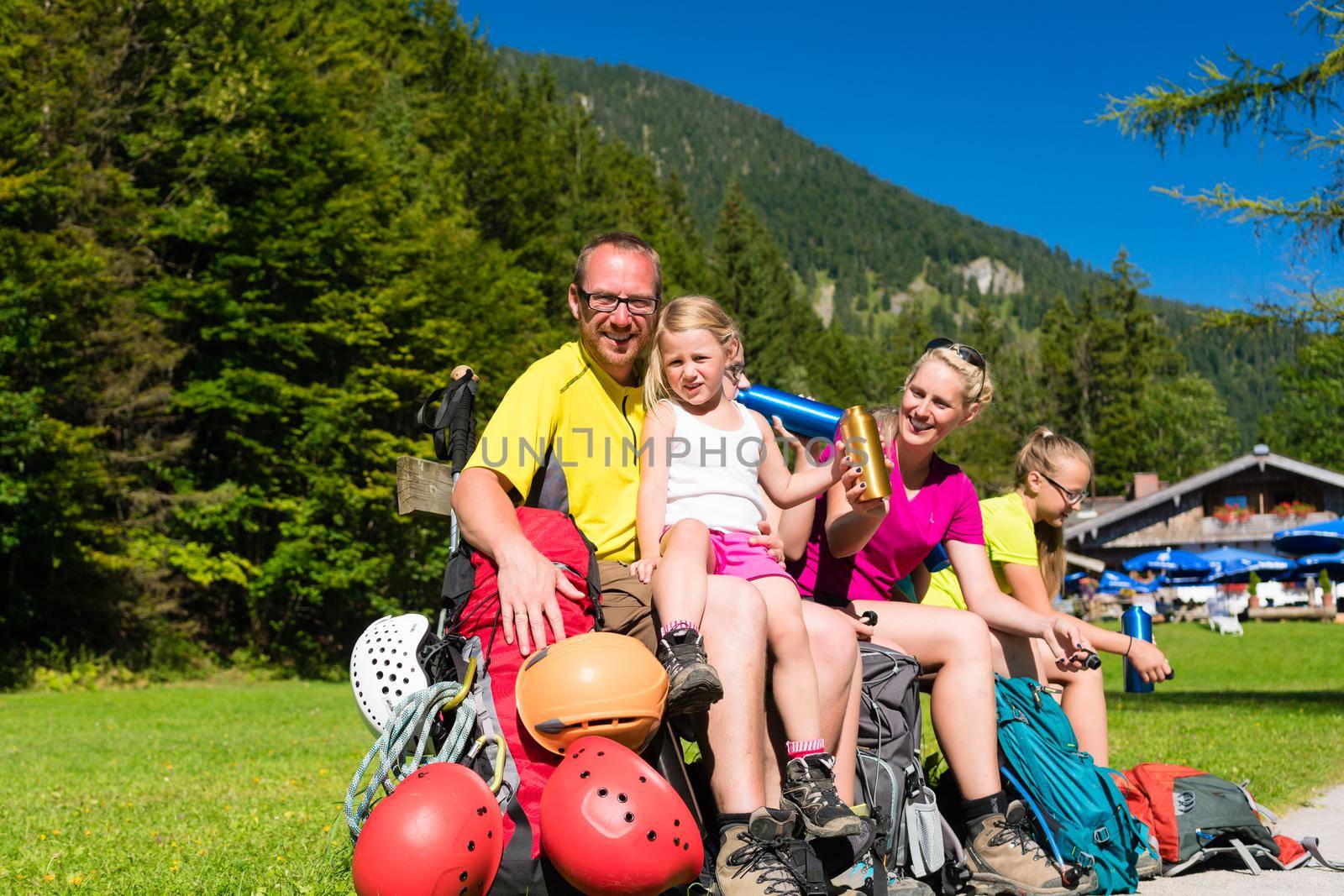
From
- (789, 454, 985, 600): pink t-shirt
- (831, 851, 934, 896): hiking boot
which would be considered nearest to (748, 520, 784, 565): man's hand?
(789, 454, 985, 600): pink t-shirt

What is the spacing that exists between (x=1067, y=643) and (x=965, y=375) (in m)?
1.05

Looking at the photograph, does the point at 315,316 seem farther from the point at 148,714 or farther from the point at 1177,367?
the point at 1177,367

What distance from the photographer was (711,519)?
147 inches

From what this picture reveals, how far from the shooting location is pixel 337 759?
29.6ft

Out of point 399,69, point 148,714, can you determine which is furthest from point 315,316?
point 399,69

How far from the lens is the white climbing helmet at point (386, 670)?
348cm

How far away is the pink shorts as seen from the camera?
358cm

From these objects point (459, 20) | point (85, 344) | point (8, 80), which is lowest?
point (85, 344)

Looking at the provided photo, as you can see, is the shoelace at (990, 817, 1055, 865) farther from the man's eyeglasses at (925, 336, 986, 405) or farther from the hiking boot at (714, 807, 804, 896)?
the man's eyeglasses at (925, 336, 986, 405)

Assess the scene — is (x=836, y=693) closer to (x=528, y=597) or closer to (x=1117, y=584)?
(x=528, y=597)

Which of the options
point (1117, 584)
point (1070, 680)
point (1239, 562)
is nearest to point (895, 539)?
point (1070, 680)

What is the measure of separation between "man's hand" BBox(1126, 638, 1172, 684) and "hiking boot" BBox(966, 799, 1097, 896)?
0.85m

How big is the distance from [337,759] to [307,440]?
53.4 ft

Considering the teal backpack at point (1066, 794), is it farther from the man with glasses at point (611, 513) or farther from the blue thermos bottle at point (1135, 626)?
the blue thermos bottle at point (1135, 626)
